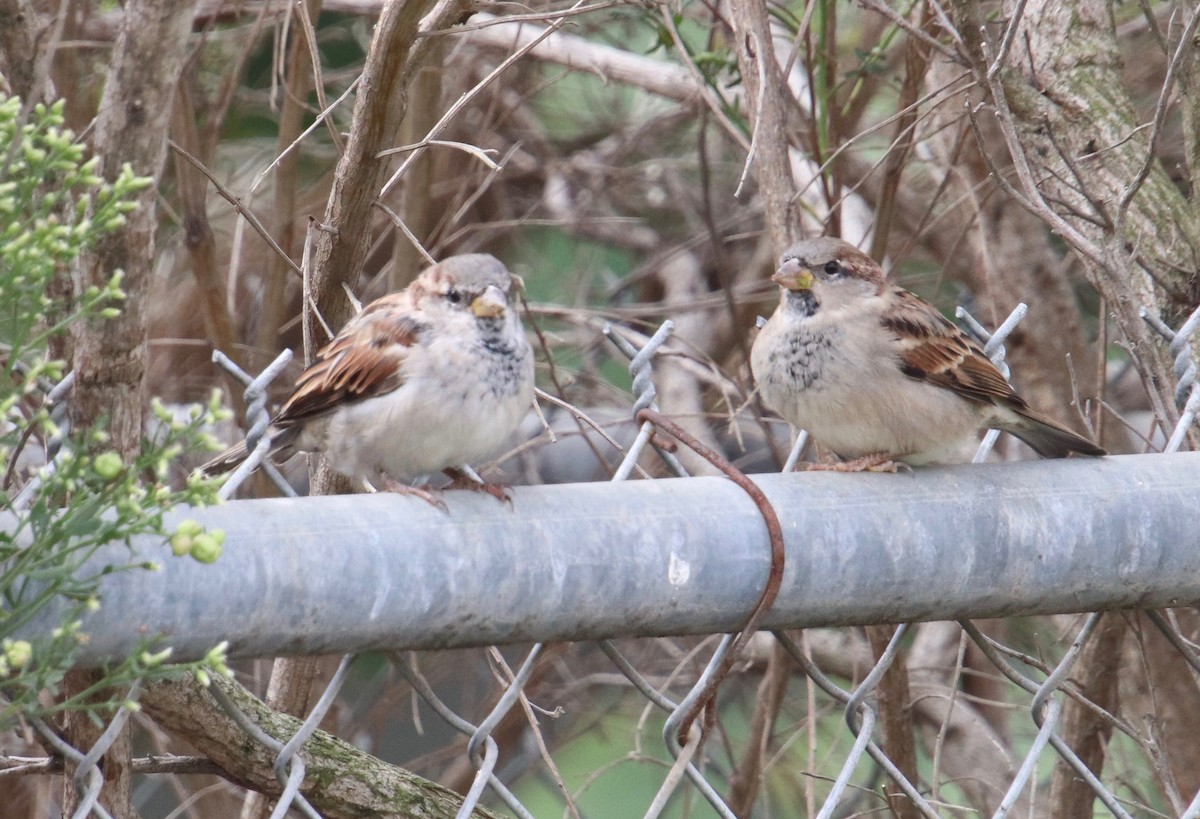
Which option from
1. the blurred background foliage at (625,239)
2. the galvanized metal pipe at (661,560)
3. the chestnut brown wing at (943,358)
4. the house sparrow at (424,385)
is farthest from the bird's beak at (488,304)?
the blurred background foliage at (625,239)

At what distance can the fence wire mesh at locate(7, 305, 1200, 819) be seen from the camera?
1.60 metres

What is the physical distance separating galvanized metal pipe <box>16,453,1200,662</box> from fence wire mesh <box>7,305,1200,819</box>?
8 centimetres

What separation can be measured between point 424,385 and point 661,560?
2.08ft

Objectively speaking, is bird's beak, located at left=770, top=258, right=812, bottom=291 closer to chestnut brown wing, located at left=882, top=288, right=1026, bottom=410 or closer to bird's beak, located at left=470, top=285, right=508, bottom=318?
chestnut brown wing, located at left=882, top=288, right=1026, bottom=410

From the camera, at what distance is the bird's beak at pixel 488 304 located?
203 centimetres

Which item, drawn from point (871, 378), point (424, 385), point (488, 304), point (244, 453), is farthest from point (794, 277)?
point (244, 453)

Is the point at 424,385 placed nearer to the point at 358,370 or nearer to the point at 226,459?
the point at 358,370

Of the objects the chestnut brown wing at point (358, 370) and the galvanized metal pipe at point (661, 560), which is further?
the chestnut brown wing at point (358, 370)

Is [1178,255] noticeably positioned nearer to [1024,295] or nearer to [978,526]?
[1024,295]

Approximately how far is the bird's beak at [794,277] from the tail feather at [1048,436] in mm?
460

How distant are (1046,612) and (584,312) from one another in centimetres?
243

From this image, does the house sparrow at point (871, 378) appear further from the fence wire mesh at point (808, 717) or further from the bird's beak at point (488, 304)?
the bird's beak at point (488, 304)

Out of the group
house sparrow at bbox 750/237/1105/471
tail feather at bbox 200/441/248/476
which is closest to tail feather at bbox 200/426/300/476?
tail feather at bbox 200/441/248/476

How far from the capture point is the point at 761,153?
9.66ft
